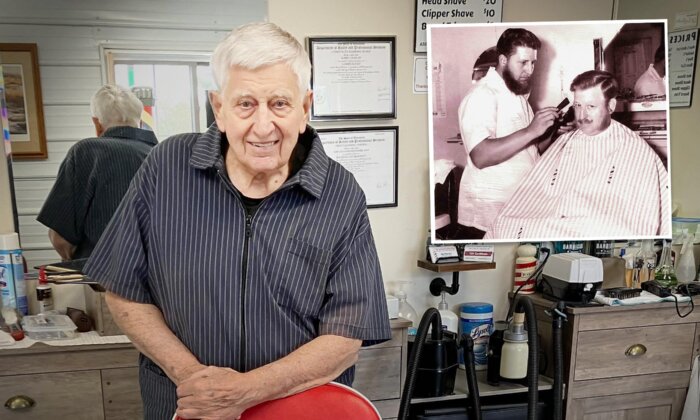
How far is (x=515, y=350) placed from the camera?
1.82 m

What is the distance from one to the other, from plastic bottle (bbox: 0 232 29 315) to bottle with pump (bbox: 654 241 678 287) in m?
2.30

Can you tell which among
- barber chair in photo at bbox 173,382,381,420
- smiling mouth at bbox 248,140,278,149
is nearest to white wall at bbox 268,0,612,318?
smiling mouth at bbox 248,140,278,149

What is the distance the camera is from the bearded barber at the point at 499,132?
68.1 inches

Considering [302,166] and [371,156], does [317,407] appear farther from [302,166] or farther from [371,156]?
[371,156]

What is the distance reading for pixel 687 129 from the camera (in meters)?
2.16

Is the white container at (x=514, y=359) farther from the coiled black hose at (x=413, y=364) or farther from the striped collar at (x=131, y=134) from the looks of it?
the striped collar at (x=131, y=134)

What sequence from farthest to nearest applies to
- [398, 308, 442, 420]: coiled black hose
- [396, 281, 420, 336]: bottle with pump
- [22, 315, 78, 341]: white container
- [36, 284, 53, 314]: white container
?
[396, 281, 420, 336]: bottle with pump → [36, 284, 53, 314]: white container → [22, 315, 78, 341]: white container → [398, 308, 442, 420]: coiled black hose

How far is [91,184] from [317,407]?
3.81 ft

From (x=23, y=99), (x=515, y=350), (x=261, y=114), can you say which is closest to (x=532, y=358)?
(x=515, y=350)

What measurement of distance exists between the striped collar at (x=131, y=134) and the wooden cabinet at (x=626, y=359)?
1.50m

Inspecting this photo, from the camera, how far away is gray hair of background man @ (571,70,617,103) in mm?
1718

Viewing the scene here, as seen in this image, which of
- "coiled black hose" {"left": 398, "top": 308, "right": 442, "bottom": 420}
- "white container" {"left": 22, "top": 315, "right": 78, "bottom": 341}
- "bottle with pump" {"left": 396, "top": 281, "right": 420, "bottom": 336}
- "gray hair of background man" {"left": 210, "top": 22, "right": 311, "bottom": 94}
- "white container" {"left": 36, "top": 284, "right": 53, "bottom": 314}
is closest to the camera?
"gray hair of background man" {"left": 210, "top": 22, "right": 311, "bottom": 94}

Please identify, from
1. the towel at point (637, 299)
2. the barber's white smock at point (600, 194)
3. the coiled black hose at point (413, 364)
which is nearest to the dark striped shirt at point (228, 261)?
the coiled black hose at point (413, 364)

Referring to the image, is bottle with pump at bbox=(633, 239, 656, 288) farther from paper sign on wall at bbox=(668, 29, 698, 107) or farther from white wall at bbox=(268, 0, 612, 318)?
paper sign on wall at bbox=(668, 29, 698, 107)
